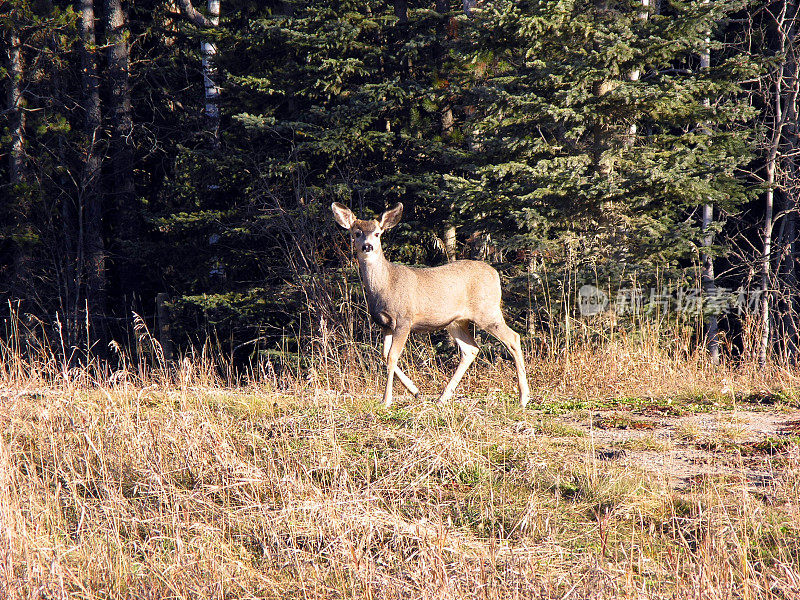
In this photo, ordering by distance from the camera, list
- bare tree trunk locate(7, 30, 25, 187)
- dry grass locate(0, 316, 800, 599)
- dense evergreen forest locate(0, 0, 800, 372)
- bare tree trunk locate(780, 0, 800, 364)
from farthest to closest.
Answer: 1. bare tree trunk locate(7, 30, 25, 187)
2. bare tree trunk locate(780, 0, 800, 364)
3. dense evergreen forest locate(0, 0, 800, 372)
4. dry grass locate(0, 316, 800, 599)

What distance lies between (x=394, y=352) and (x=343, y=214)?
152 centimetres

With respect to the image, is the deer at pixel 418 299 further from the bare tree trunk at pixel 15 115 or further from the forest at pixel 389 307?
the bare tree trunk at pixel 15 115

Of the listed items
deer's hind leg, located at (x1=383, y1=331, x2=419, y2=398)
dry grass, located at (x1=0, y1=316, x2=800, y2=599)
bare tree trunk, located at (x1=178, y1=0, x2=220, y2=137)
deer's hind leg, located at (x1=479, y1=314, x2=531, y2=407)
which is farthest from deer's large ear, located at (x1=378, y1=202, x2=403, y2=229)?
Answer: bare tree trunk, located at (x1=178, y1=0, x2=220, y2=137)

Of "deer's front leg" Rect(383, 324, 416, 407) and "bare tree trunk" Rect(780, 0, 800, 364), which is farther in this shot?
"bare tree trunk" Rect(780, 0, 800, 364)

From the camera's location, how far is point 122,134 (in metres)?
16.1

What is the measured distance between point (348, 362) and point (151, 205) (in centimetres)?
1048

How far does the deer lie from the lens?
261 inches

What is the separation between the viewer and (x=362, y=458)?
487 centimetres

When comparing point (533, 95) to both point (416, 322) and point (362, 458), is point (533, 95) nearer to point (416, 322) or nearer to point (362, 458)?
point (416, 322)

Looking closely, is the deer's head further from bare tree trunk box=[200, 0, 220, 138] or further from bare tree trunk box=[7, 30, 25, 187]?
bare tree trunk box=[7, 30, 25, 187]

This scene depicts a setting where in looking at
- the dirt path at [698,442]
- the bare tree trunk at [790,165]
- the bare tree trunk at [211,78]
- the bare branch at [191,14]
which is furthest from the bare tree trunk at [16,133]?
the bare tree trunk at [790,165]

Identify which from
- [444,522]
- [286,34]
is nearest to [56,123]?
[286,34]

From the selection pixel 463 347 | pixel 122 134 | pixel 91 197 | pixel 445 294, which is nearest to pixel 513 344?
pixel 463 347

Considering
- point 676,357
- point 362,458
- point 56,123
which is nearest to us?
point 362,458
